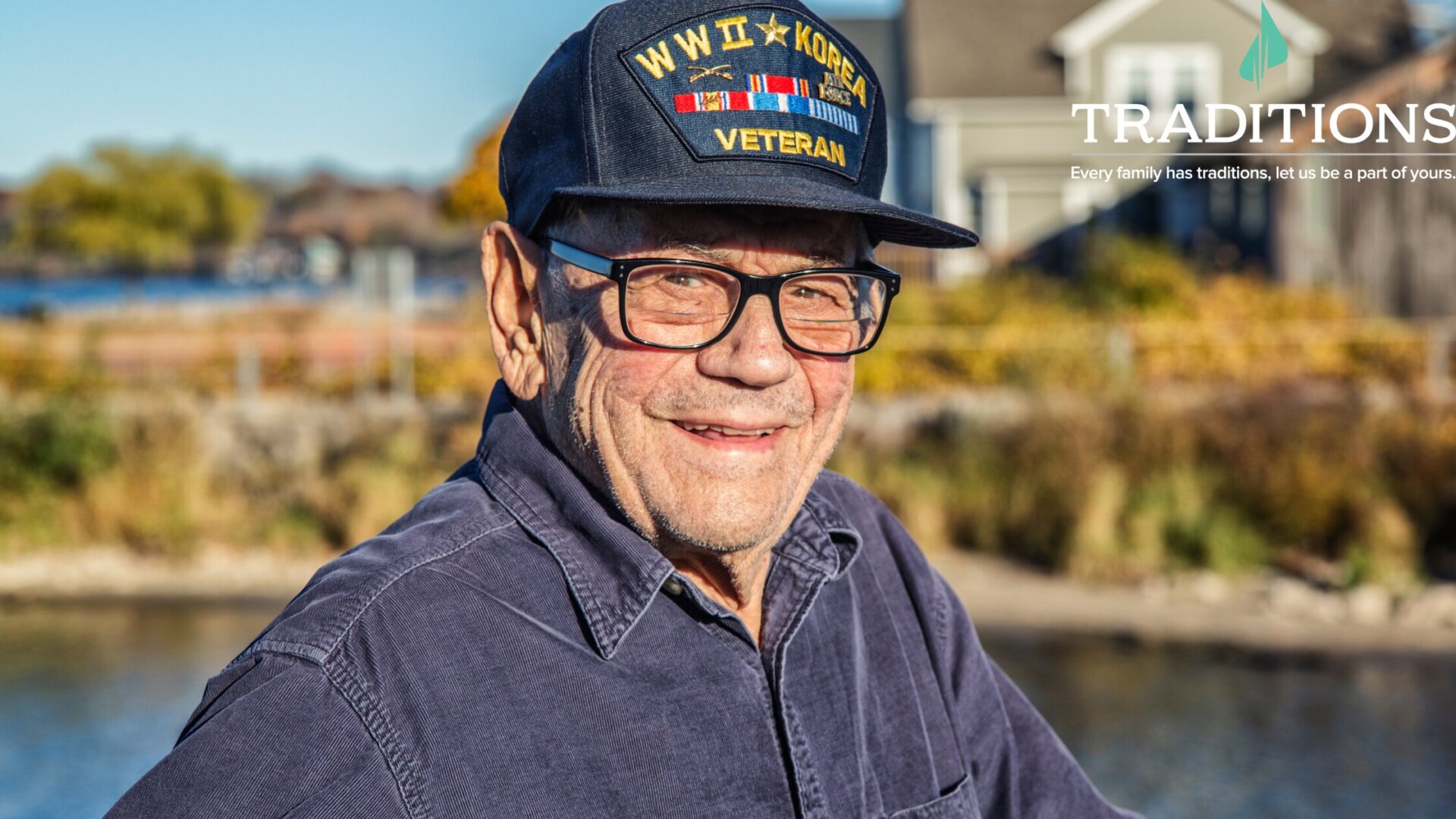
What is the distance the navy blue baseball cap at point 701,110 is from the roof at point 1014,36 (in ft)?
77.2

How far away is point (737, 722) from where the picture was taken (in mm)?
1474

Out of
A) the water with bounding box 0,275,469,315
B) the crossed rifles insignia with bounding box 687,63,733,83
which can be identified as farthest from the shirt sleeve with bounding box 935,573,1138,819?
the water with bounding box 0,275,469,315

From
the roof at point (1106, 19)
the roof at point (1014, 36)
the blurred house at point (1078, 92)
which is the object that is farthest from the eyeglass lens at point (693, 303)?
the roof at point (1014, 36)

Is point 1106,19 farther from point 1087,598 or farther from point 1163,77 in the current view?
point 1087,598

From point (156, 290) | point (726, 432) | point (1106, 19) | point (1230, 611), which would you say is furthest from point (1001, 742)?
point (156, 290)

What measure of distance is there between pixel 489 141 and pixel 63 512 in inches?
450

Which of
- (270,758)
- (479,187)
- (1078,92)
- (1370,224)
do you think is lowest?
(270,758)

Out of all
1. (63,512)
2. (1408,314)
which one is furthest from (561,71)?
(1408,314)

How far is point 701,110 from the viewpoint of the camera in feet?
4.77

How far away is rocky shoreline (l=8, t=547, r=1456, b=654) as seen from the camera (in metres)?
9.64

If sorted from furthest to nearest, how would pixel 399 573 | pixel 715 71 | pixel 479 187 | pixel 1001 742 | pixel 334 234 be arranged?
pixel 334 234 < pixel 479 187 < pixel 1001 742 < pixel 715 71 < pixel 399 573

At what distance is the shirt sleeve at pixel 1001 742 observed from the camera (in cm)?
184

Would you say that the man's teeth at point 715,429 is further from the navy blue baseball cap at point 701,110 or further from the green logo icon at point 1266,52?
the green logo icon at point 1266,52

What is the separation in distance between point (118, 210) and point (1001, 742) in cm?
3741
